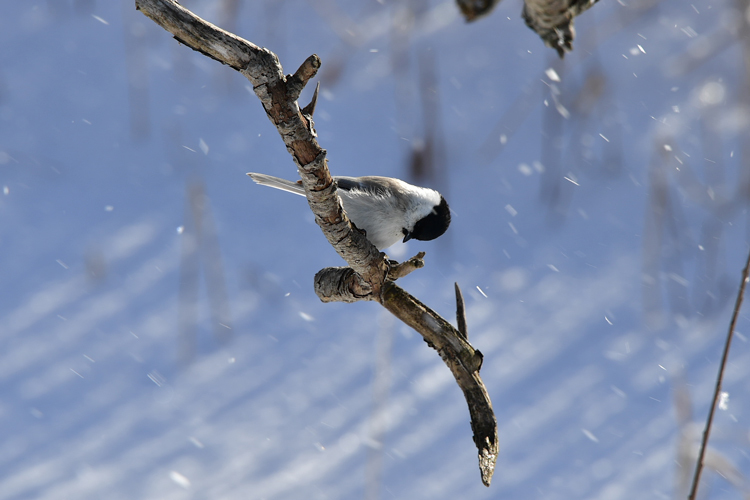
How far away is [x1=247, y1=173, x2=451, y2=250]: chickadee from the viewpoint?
2.23 meters

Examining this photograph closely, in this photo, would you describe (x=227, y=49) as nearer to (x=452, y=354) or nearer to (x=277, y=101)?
(x=277, y=101)

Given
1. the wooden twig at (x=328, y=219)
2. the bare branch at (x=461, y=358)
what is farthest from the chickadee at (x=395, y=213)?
the bare branch at (x=461, y=358)

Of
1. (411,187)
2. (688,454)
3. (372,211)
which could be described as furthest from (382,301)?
(688,454)

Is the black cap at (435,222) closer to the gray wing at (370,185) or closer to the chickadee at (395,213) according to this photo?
the chickadee at (395,213)

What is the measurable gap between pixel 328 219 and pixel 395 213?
2.79 ft

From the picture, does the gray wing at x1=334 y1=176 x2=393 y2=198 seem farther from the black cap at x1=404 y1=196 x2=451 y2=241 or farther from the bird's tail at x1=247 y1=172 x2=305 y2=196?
the bird's tail at x1=247 y1=172 x2=305 y2=196

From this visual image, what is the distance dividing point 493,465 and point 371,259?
2.26 ft

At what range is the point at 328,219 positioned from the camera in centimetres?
144

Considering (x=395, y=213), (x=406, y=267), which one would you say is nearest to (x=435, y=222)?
(x=395, y=213)

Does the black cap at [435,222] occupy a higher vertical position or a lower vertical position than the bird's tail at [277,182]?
higher

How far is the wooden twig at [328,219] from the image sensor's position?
92 cm

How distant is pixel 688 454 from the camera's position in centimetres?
210

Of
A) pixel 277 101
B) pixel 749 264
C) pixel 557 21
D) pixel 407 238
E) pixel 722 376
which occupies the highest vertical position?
pixel 557 21

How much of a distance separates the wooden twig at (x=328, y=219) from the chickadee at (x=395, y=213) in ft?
1.16
